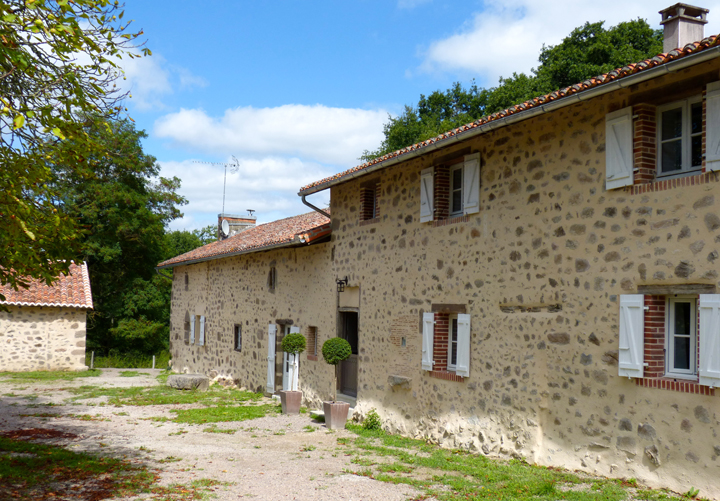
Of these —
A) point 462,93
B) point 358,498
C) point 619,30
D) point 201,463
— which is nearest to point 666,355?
point 358,498

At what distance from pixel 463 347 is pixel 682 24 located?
16.6ft

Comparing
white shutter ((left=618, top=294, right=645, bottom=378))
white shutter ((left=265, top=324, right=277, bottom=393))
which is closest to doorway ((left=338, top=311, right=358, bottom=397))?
white shutter ((left=265, top=324, right=277, bottom=393))

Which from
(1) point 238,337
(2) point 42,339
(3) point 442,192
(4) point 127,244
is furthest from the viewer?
(4) point 127,244

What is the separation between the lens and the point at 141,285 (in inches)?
1113

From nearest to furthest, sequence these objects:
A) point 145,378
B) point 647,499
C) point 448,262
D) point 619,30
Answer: point 647,499 → point 448,262 → point 145,378 → point 619,30

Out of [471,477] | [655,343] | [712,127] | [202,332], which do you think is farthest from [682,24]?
[202,332]

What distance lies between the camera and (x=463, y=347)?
8.80m

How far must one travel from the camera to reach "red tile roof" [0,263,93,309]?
62.8 ft

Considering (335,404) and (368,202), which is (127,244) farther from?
(335,404)

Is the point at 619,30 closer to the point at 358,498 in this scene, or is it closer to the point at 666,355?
the point at 666,355

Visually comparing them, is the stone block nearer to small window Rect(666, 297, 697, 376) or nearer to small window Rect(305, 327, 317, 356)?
small window Rect(305, 327, 317, 356)

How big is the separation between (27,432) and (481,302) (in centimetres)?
727

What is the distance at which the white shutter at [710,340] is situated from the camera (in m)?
5.70

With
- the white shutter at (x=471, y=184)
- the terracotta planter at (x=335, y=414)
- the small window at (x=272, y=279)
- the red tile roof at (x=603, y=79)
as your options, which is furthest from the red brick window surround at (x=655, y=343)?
the small window at (x=272, y=279)
